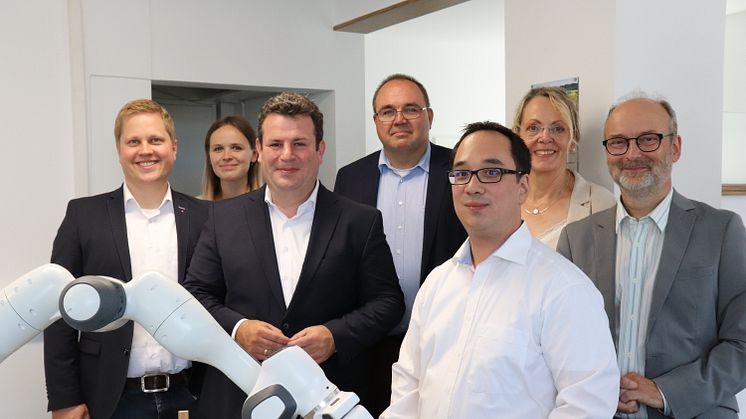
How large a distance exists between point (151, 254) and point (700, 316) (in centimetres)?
176

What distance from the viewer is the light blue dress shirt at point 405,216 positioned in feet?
8.16

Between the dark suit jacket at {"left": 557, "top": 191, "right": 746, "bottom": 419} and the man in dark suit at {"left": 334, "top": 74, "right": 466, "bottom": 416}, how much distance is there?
815 millimetres

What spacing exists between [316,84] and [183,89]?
1477 mm

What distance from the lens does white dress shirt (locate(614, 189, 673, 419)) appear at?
1835mm

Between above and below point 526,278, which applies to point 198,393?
below


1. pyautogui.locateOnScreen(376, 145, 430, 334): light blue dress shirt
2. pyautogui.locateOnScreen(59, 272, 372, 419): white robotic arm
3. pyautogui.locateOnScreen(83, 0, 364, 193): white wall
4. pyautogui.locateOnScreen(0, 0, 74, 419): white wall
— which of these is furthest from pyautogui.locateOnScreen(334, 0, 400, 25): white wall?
pyautogui.locateOnScreen(59, 272, 372, 419): white robotic arm

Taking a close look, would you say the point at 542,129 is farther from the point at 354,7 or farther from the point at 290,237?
the point at 354,7

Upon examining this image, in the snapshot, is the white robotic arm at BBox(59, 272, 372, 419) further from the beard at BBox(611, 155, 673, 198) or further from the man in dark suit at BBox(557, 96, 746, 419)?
the beard at BBox(611, 155, 673, 198)

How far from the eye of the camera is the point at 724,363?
67.6 inches

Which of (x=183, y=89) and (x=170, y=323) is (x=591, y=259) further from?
(x=183, y=89)

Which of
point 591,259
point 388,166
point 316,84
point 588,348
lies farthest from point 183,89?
point 588,348

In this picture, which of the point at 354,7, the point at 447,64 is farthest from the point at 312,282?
the point at 447,64

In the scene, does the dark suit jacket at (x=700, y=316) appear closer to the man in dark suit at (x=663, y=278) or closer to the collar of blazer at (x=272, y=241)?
the man in dark suit at (x=663, y=278)

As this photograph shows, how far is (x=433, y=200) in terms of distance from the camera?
2.46 meters
